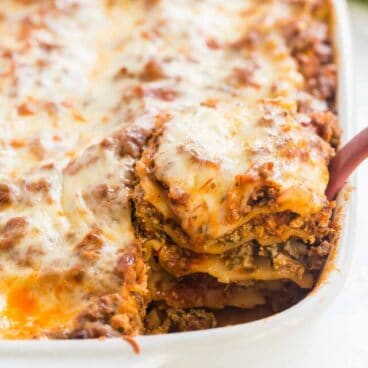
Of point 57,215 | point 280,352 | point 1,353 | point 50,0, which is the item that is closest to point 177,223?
point 57,215

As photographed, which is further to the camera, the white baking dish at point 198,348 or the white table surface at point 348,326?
the white table surface at point 348,326

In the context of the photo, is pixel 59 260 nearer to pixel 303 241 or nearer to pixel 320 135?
pixel 303 241

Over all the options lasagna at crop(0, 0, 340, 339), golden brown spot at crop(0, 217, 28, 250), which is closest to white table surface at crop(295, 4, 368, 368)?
lasagna at crop(0, 0, 340, 339)

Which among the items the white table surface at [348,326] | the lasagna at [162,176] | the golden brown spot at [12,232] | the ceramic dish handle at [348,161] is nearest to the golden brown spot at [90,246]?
the lasagna at [162,176]

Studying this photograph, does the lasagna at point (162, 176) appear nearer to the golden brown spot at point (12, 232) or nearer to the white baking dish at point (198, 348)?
the golden brown spot at point (12, 232)

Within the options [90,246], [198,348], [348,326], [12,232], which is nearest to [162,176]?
[90,246]

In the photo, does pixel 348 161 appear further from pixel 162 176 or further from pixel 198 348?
pixel 198 348
